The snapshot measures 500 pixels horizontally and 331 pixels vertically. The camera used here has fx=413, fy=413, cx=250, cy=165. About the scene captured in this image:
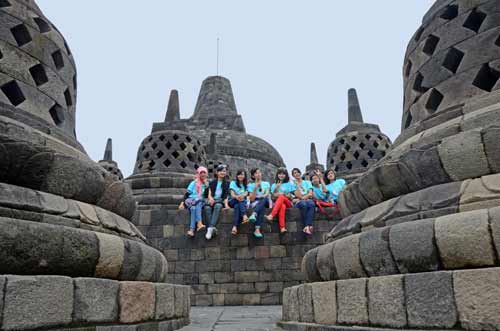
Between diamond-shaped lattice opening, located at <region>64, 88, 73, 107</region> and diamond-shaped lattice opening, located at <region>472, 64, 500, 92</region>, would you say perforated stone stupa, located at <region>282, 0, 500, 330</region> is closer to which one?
diamond-shaped lattice opening, located at <region>472, 64, 500, 92</region>

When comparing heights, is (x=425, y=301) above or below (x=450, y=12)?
below

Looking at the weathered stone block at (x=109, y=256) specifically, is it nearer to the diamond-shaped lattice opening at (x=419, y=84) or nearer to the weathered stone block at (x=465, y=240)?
the weathered stone block at (x=465, y=240)

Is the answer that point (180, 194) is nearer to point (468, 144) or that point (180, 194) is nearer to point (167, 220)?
point (167, 220)

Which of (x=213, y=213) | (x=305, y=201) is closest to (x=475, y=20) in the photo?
(x=305, y=201)

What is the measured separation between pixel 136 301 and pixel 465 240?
2.18 metres

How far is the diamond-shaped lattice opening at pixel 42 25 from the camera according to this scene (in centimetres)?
367

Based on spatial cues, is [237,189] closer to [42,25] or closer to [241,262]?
[241,262]

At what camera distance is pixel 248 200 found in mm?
7910

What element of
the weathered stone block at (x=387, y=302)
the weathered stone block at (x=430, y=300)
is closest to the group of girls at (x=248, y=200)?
the weathered stone block at (x=387, y=302)

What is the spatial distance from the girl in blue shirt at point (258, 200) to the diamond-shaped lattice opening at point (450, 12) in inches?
181

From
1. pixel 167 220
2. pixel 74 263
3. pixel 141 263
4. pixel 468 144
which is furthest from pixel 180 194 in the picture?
pixel 468 144

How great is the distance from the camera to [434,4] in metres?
3.89

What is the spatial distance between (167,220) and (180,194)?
1.81m

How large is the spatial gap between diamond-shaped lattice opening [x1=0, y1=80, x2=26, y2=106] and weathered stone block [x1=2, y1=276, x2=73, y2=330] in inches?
65.2
